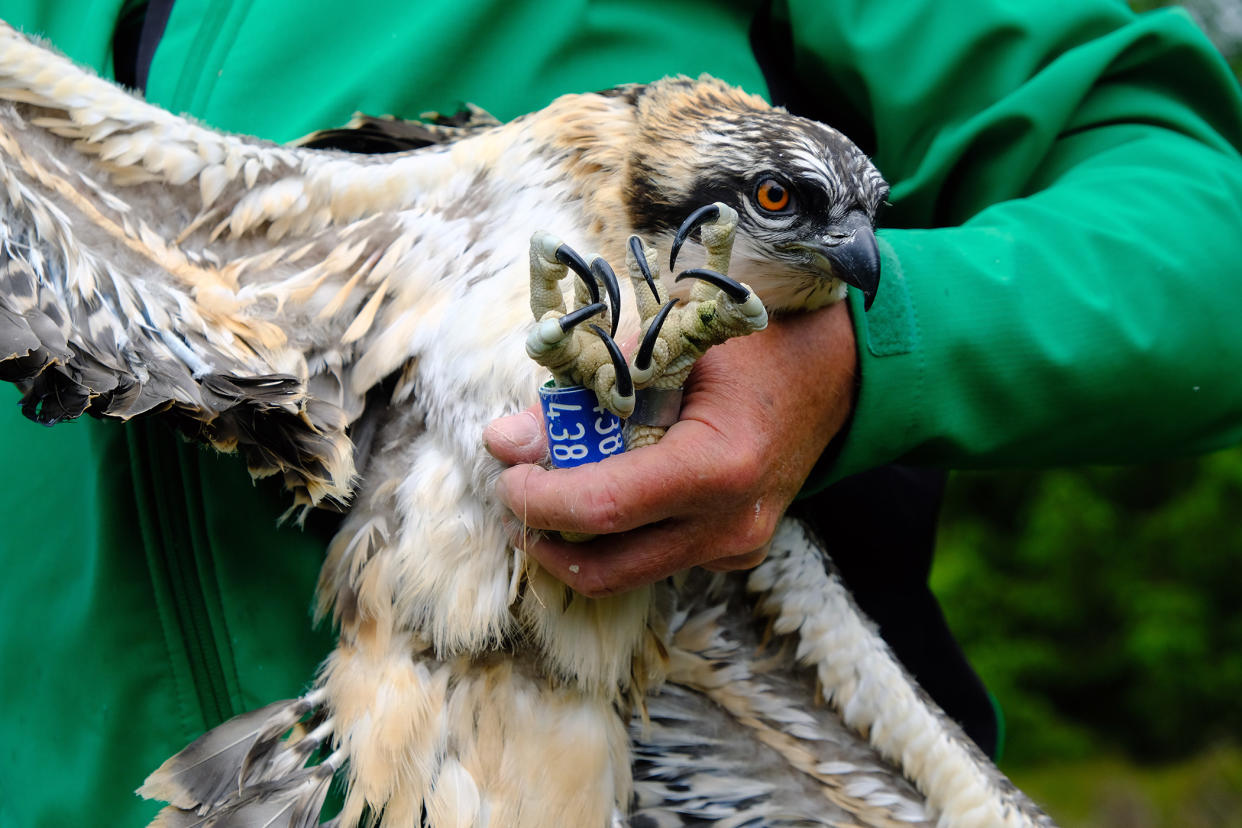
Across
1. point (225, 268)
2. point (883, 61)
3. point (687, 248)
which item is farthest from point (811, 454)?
point (225, 268)

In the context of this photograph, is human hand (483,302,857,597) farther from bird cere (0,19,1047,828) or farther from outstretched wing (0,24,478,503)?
outstretched wing (0,24,478,503)

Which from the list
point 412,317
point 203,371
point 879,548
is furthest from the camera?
point 879,548

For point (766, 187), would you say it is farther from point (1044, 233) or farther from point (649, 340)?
point (1044, 233)

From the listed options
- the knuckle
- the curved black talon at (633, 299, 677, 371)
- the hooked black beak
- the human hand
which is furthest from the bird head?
the knuckle

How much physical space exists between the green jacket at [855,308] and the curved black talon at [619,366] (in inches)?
22.7

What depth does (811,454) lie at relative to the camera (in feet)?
6.42

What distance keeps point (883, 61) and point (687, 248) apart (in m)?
0.67

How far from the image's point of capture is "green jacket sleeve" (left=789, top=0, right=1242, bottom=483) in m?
2.05

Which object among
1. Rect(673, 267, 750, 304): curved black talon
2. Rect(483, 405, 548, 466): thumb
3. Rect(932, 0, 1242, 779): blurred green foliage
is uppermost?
Rect(673, 267, 750, 304): curved black talon

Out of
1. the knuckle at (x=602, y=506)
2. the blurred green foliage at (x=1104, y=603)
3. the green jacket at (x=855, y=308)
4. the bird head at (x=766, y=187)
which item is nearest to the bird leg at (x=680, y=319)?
the knuckle at (x=602, y=506)

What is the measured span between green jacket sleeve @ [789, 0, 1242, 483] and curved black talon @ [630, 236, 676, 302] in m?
0.51

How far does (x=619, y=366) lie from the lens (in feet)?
5.19

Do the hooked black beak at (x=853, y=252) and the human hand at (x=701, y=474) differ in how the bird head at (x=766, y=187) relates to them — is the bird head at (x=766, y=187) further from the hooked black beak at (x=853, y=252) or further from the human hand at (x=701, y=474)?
the human hand at (x=701, y=474)

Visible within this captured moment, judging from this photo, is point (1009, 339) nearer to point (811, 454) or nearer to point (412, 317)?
point (811, 454)
